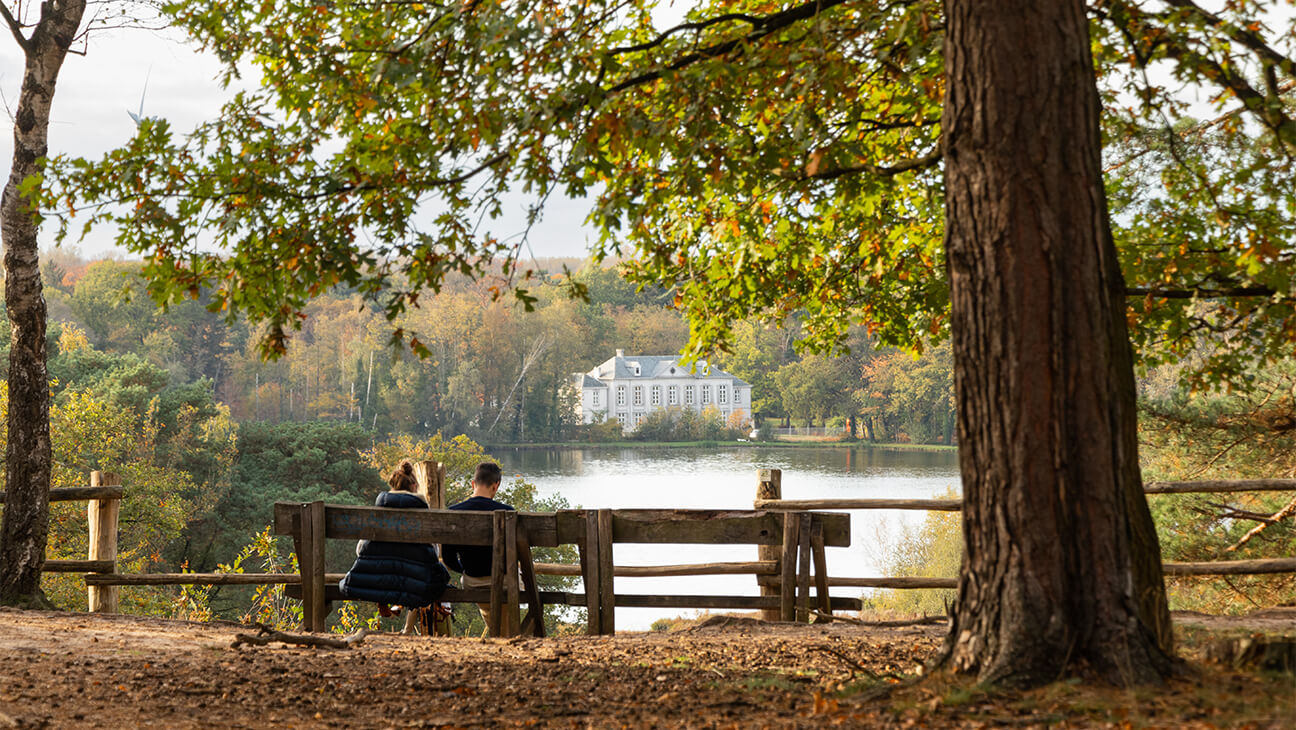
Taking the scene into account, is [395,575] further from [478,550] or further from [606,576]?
[606,576]

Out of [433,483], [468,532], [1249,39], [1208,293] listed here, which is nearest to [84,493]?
[433,483]

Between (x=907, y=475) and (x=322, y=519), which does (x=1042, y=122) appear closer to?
(x=322, y=519)

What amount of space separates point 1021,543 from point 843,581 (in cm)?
409

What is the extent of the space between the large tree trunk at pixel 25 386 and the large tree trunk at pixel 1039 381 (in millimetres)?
7381

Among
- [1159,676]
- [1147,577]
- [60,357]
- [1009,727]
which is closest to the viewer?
[1009,727]

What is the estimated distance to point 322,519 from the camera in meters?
6.69

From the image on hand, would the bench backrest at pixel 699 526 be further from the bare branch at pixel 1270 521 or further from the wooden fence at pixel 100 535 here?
the wooden fence at pixel 100 535

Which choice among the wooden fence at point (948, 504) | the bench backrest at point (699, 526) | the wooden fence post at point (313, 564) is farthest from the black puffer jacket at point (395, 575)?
the wooden fence at point (948, 504)

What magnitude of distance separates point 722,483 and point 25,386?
43.3m

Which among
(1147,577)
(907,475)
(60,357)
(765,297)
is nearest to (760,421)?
(907,475)

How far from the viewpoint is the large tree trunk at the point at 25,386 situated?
27.5 feet

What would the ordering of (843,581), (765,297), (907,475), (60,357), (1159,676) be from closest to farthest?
(1159,676)
(843,581)
(765,297)
(60,357)
(907,475)

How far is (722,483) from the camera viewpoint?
5056 cm

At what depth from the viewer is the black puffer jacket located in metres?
6.67
